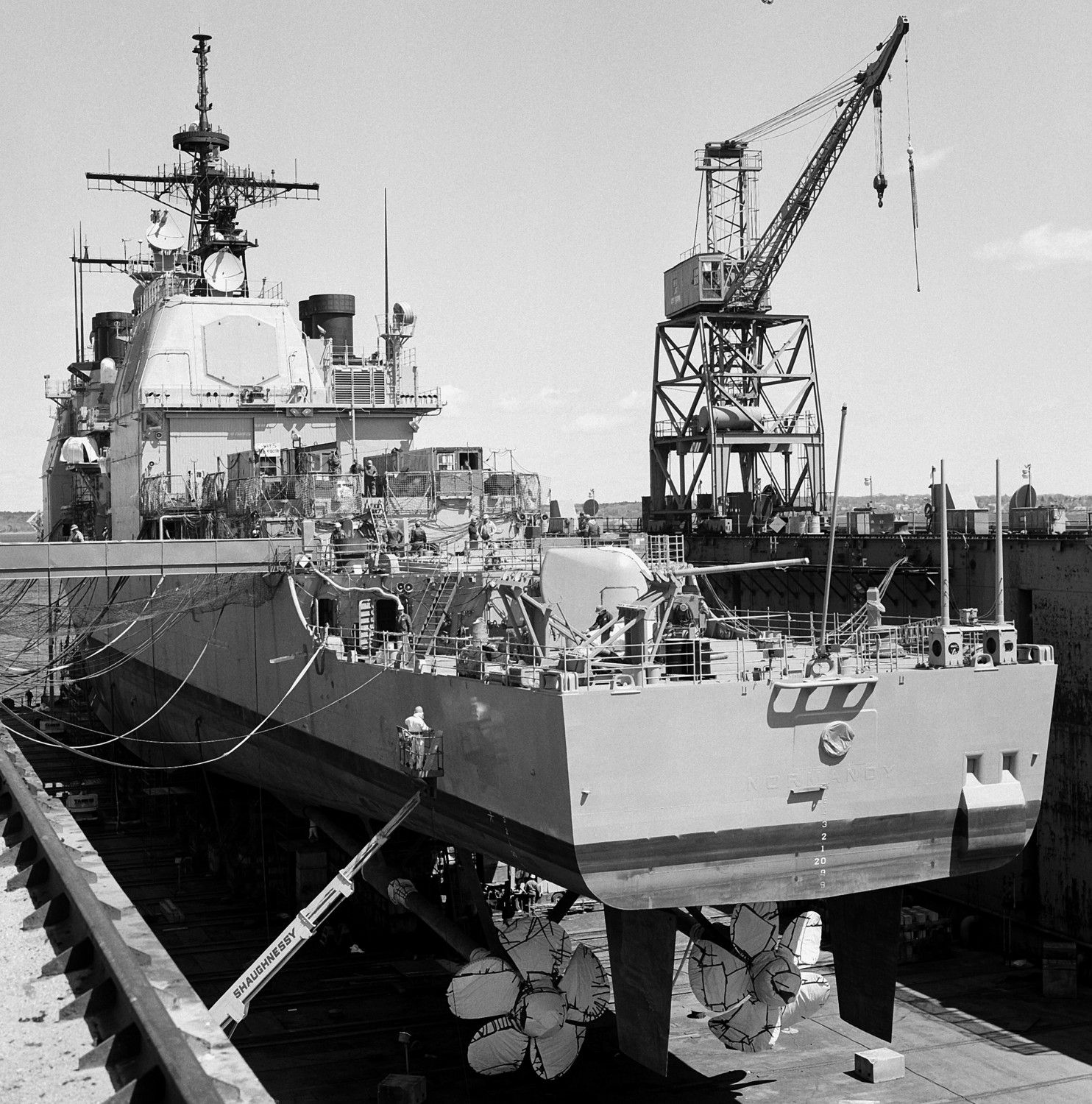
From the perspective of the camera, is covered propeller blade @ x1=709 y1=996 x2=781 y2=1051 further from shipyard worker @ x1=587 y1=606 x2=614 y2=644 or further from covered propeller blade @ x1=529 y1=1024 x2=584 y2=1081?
shipyard worker @ x1=587 y1=606 x2=614 y2=644

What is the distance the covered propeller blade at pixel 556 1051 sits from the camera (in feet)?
47.4

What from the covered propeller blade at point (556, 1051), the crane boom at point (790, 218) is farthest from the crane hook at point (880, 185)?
the covered propeller blade at point (556, 1051)

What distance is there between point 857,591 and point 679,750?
39.8ft

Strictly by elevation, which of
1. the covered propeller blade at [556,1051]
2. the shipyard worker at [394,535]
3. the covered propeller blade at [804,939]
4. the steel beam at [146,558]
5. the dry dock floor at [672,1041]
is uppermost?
the shipyard worker at [394,535]

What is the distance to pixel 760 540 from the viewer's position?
29.4 metres

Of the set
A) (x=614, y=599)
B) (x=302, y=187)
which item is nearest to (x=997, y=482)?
(x=614, y=599)

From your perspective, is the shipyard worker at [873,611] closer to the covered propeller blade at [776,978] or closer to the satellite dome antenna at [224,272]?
the covered propeller blade at [776,978]

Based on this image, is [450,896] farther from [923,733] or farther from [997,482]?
[997,482]

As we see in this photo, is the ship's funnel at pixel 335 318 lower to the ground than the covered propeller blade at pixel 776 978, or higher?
higher

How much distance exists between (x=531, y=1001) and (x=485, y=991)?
0.56m

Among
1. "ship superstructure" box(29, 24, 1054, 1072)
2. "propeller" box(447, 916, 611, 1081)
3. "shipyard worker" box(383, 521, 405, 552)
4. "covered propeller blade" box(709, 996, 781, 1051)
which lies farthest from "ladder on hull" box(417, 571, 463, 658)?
"covered propeller blade" box(709, 996, 781, 1051)

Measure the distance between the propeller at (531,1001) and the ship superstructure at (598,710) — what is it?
0.24 meters

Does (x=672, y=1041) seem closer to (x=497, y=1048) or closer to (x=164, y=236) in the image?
(x=497, y=1048)

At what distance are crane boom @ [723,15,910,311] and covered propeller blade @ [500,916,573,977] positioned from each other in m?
24.6
